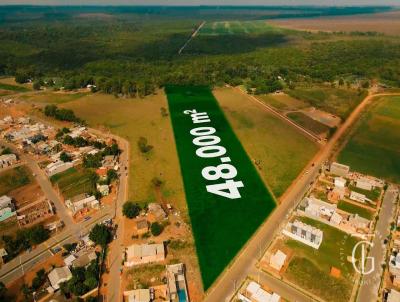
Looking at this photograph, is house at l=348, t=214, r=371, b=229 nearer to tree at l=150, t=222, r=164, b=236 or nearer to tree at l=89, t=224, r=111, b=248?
tree at l=150, t=222, r=164, b=236

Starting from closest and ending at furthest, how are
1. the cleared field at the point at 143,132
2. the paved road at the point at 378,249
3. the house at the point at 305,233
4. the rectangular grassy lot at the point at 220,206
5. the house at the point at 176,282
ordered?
1. the house at the point at 176,282
2. the paved road at the point at 378,249
3. the rectangular grassy lot at the point at 220,206
4. the house at the point at 305,233
5. the cleared field at the point at 143,132

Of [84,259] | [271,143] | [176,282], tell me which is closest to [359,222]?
[176,282]

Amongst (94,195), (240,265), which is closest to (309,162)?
(240,265)

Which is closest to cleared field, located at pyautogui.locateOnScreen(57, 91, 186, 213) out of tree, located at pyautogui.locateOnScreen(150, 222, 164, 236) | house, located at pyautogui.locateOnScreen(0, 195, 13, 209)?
tree, located at pyautogui.locateOnScreen(150, 222, 164, 236)

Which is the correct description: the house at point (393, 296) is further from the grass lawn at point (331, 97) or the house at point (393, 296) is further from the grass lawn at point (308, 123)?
the grass lawn at point (331, 97)

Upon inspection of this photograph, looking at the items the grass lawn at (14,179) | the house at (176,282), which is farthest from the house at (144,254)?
the grass lawn at (14,179)
